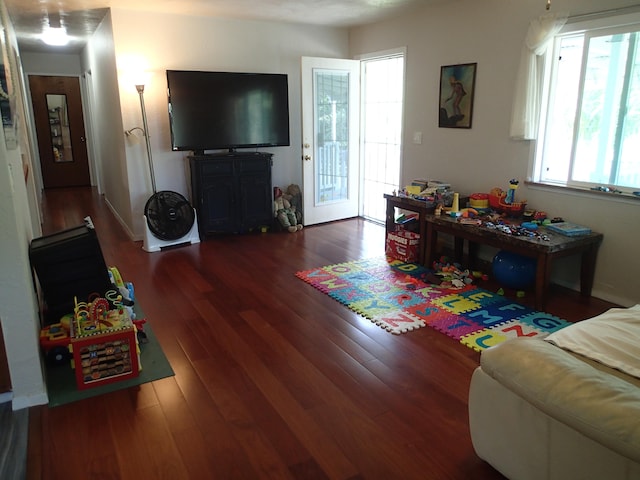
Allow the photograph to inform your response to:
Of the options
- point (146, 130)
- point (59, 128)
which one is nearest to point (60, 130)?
point (59, 128)

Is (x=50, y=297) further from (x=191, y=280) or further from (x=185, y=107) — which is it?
(x=185, y=107)

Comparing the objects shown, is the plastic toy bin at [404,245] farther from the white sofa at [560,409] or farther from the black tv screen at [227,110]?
the white sofa at [560,409]

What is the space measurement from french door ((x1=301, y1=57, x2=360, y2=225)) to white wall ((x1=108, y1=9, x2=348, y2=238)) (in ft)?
1.31

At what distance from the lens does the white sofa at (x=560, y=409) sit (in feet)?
4.39

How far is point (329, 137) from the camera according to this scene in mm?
5809

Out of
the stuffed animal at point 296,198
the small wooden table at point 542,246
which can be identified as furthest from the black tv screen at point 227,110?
the small wooden table at point 542,246

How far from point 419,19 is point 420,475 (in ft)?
14.6

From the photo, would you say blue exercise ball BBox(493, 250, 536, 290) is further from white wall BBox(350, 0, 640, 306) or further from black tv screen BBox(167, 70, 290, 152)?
black tv screen BBox(167, 70, 290, 152)

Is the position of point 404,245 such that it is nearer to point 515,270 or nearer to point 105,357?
point 515,270

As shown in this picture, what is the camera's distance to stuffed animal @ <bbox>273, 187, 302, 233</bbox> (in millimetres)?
5656

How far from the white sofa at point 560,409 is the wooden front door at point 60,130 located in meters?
9.13

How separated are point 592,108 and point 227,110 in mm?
3492

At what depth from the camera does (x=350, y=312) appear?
340 centimetres

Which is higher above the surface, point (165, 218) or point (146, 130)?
point (146, 130)
